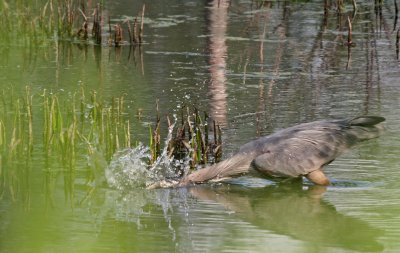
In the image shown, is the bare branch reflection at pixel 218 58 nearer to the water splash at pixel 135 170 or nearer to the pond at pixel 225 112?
the pond at pixel 225 112

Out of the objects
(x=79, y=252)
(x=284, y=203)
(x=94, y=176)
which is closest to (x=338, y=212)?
(x=284, y=203)

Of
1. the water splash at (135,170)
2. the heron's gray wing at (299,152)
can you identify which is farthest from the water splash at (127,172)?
the heron's gray wing at (299,152)

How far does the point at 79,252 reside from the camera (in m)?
2.48

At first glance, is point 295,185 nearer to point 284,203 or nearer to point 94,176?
point 284,203

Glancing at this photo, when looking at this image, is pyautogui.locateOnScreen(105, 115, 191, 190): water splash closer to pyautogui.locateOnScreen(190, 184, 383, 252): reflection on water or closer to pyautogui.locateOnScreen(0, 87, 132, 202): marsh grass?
pyautogui.locateOnScreen(0, 87, 132, 202): marsh grass

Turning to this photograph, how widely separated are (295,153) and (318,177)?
24 cm

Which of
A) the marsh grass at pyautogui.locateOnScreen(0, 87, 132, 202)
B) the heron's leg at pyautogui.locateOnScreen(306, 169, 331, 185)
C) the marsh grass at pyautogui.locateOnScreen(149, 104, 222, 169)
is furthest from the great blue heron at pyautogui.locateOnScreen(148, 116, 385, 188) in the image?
the marsh grass at pyautogui.locateOnScreen(0, 87, 132, 202)

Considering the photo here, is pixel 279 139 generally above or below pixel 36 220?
below

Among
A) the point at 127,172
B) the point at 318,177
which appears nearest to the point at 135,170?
the point at 127,172

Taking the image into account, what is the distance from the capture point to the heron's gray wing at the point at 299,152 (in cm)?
685

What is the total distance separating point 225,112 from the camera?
9367 millimetres

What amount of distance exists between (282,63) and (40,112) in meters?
3.79

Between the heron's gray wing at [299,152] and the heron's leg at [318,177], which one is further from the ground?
the heron's gray wing at [299,152]

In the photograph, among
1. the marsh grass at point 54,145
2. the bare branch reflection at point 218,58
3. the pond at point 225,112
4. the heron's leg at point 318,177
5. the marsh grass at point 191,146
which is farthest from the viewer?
the bare branch reflection at point 218,58
